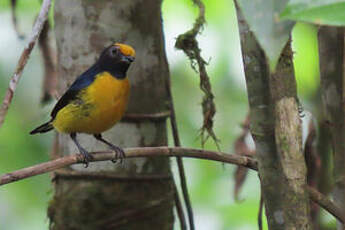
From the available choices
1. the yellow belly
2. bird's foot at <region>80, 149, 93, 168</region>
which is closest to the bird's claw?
bird's foot at <region>80, 149, 93, 168</region>

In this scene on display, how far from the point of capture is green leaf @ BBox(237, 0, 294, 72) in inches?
44.2

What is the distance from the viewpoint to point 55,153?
141 inches

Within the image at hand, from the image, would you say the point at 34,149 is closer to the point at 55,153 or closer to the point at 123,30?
the point at 55,153

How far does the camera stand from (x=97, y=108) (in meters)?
3.62

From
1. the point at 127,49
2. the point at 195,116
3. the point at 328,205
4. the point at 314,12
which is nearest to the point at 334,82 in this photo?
the point at 328,205

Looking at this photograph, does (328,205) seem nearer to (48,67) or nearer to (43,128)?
(48,67)

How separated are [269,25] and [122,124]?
2056 millimetres

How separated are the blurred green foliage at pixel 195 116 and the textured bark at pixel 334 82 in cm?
198

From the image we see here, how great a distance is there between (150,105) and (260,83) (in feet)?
4.35

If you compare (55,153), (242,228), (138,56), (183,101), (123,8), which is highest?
(123,8)

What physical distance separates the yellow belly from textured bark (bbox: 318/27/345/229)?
1.17m

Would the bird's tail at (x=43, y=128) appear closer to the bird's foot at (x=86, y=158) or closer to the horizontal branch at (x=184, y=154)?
the bird's foot at (x=86, y=158)

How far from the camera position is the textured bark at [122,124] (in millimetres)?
2928

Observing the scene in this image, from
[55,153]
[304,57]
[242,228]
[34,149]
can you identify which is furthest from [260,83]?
[34,149]
